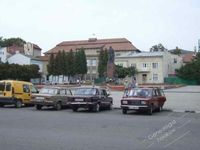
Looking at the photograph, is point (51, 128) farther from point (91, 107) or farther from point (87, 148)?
point (91, 107)

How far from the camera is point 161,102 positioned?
25781mm

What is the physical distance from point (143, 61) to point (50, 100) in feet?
266

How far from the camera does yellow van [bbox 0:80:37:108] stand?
27.3 meters

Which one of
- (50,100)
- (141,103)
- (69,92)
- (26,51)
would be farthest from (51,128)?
(26,51)

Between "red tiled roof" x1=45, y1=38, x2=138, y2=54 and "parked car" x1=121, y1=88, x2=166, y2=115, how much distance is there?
9730 centimetres

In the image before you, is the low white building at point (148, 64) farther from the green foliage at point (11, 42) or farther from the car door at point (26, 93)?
the car door at point (26, 93)

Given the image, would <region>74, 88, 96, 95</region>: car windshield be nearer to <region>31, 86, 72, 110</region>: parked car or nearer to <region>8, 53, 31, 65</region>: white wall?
<region>31, 86, 72, 110</region>: parked car

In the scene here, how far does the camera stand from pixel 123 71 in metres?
98.2

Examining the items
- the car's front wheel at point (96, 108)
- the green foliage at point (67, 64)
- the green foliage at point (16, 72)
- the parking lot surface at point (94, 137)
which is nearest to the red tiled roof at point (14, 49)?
the green foliage at point (67, 64)

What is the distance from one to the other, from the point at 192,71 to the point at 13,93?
78174 millimetres

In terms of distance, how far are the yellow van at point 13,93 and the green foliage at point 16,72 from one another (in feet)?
191

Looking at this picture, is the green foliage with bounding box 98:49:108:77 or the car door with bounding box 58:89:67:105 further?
the green foliage with bounding box 98:49:108:77

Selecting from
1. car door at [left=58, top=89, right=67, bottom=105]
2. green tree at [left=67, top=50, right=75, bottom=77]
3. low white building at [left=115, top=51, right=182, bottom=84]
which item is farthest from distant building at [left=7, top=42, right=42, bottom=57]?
car door at [left=58, top=89, right=67, bottom=105]

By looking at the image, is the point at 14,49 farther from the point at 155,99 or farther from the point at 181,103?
the point at 155,99
